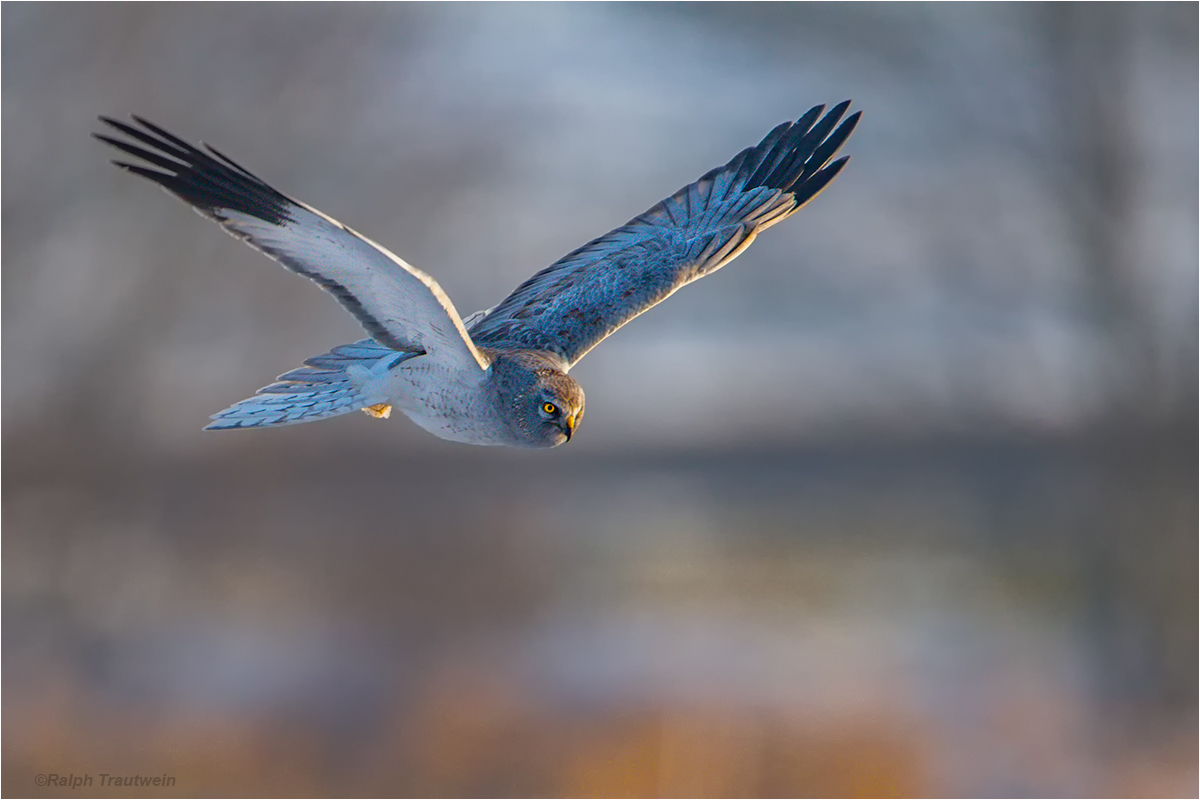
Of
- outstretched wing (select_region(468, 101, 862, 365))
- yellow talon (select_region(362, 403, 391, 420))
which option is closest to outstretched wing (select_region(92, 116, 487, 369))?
yellow talon (select_region(362, 403, 391, 420))

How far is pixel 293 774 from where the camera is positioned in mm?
6762

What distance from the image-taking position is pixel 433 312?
7.40 ft

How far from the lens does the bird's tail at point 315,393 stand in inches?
99.3

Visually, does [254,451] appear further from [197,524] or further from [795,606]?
[795,606]

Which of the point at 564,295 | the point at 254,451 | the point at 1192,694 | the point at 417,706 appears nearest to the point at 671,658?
the point at 417,706

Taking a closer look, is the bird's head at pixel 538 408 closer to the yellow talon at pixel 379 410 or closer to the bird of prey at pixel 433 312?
the bird of prey at pixel 433 312

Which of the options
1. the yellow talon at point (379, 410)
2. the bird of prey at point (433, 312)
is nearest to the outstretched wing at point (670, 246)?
the bird of prey at point (433, 312)

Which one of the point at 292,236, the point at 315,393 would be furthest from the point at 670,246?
the point at 292,236

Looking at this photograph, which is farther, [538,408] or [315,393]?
[315,393]

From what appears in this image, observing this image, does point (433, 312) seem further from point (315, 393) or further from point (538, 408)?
point (315, 393)

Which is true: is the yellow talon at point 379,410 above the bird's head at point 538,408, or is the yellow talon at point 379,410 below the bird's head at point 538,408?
above

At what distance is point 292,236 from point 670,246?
4.28ft

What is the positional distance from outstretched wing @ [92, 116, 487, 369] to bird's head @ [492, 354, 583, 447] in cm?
11

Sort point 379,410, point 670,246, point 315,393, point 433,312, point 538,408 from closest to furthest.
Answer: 1. point 433,312
2. point 538,408
3. point 315,393
4. point 379,410
5. point 670,246
